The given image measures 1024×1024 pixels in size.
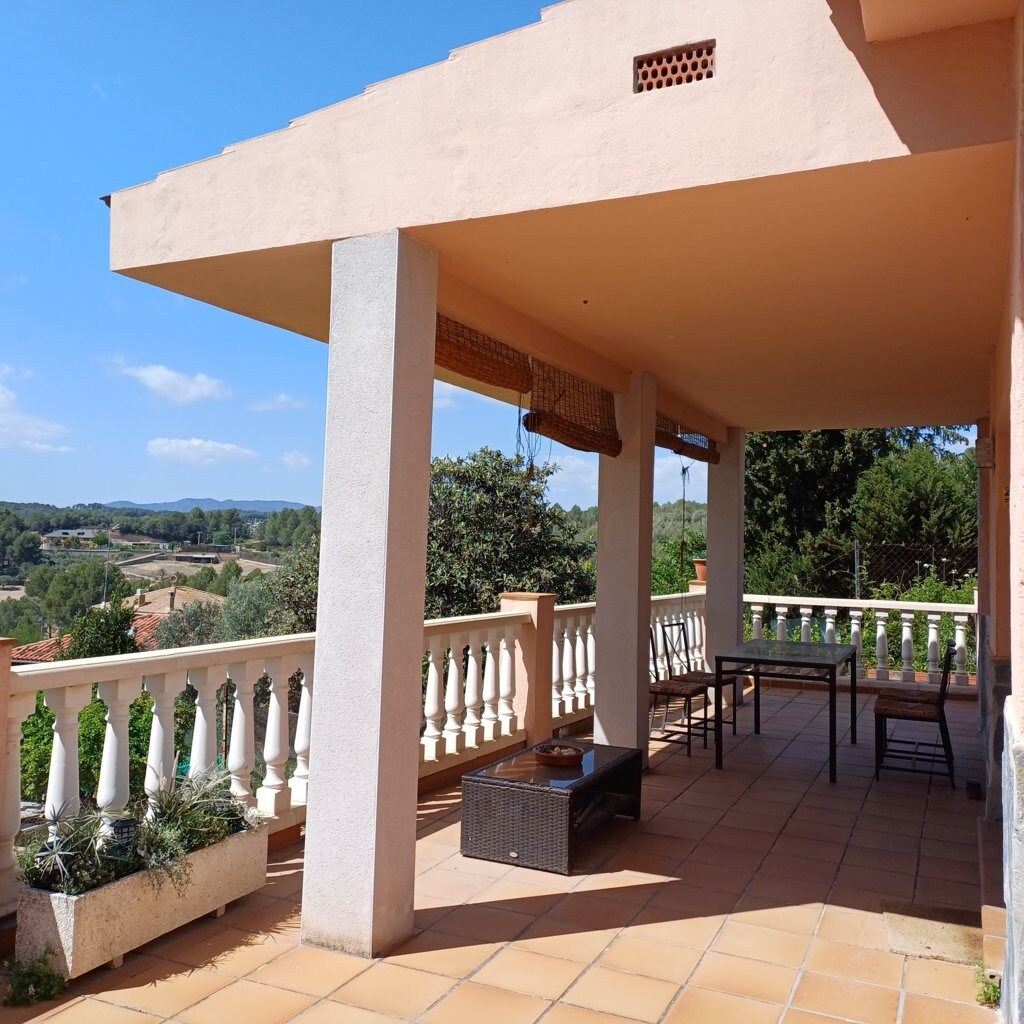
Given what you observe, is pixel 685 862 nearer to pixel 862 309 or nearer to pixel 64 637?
pixel 862 309

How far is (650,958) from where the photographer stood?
3.25 metres

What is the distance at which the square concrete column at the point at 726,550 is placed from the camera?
8.93 meters

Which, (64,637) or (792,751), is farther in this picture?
(64,637)

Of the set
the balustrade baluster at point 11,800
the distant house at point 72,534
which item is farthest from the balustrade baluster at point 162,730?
the distant house at point 72,534

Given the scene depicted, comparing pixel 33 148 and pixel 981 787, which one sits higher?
pixel 33 148

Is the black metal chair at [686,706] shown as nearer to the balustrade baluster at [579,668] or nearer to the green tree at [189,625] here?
the balustrade baluster at [579,668]

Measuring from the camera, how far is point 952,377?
20.1ft

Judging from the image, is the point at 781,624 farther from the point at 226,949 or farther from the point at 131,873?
the point at 131,873

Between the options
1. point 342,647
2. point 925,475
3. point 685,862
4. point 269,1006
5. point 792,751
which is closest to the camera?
point 269,1006

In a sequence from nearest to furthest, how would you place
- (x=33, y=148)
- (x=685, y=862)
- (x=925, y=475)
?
1. (x=685, y=862)
2. (x=925, y=475)
3. (x=33, y=148)

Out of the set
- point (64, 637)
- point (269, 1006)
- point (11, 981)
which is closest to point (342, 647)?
point (269, 1006)

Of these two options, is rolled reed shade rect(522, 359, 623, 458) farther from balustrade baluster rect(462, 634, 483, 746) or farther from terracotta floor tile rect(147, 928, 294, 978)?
terracotta floor tile rect(147, 928, 294, 978)

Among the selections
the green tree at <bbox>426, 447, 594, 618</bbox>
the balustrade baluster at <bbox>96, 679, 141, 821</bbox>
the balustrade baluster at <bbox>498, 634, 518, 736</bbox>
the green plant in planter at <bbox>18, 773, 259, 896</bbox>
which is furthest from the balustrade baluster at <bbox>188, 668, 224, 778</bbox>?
the green tree at <bbox>426, 447, 594, 618</bbox>

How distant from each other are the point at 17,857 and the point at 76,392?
76307mm
